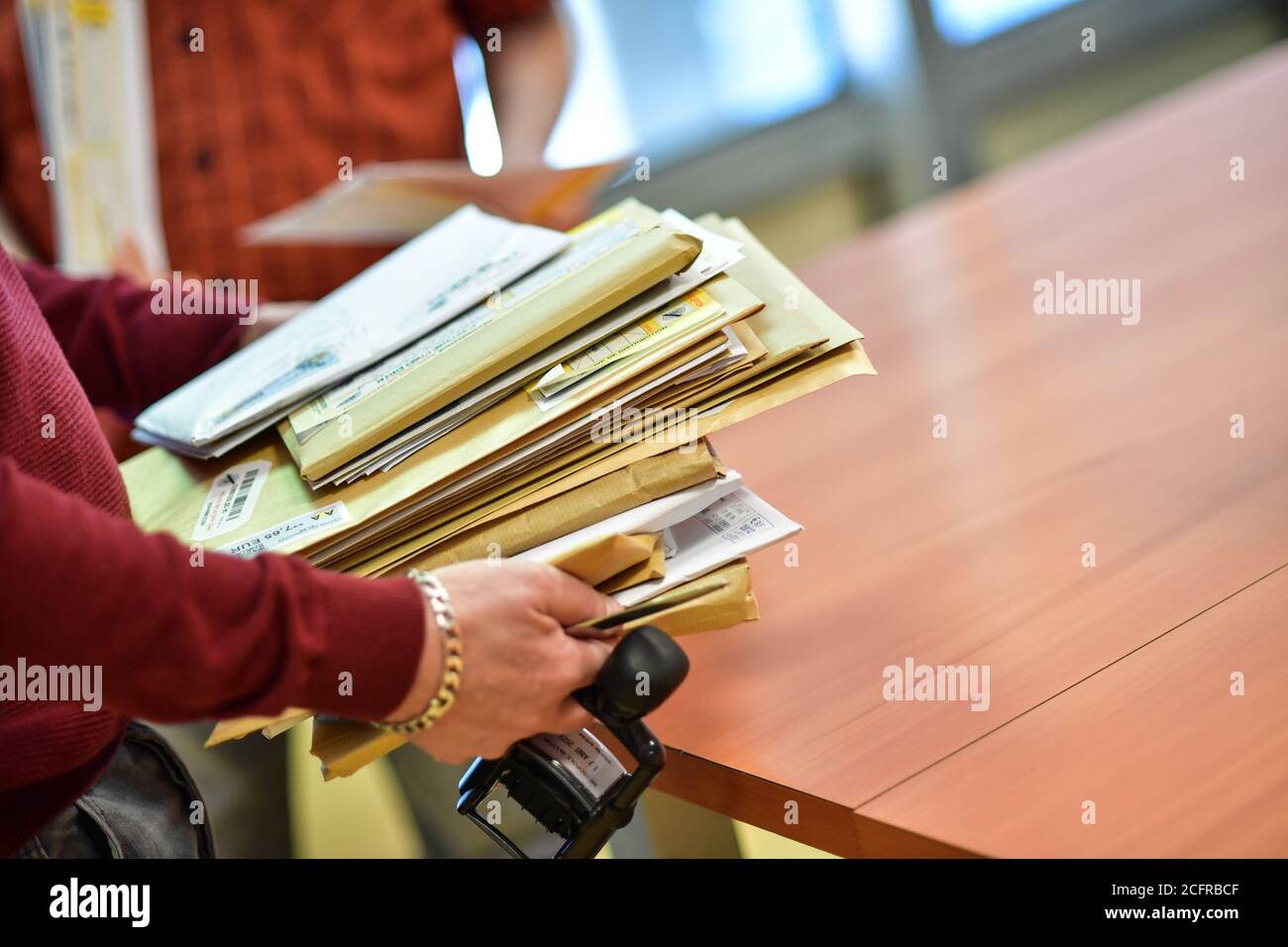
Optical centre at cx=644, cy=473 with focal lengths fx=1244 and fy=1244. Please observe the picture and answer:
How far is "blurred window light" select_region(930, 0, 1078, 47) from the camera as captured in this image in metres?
3.11

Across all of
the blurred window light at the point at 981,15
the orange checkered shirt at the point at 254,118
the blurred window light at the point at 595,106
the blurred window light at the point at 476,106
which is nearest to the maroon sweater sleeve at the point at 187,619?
the blurred window light at the point at 476,106

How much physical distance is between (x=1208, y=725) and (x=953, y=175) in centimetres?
280

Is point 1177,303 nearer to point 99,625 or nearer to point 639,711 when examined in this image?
point 639,711

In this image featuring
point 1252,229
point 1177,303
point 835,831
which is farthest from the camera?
point 1252,229

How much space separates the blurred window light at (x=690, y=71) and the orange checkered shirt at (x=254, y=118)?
4.67 ft

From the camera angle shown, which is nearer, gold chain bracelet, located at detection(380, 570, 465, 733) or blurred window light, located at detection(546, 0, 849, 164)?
gold chain bracelet, located at detection(380, 570, 465, 733)

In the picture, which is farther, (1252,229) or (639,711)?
(1252,229)

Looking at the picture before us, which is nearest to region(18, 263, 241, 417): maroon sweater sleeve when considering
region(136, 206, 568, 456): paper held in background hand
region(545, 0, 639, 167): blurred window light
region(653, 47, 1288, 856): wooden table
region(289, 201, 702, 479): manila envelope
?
region(136, 206, 568, 456): paper held in background hand

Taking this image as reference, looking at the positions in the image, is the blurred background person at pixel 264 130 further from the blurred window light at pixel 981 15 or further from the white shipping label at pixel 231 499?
the blurred window light at pixel 981 15

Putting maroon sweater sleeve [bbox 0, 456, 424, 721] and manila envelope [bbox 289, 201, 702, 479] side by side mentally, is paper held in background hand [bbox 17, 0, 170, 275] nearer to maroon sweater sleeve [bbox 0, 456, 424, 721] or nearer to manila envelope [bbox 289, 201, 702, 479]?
manila envelope [bbox 289, 201, 702, 479]

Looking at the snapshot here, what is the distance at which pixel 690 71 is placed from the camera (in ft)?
9.75

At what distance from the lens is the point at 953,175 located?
10.6 ft

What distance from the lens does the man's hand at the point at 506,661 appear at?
629 millimetres
